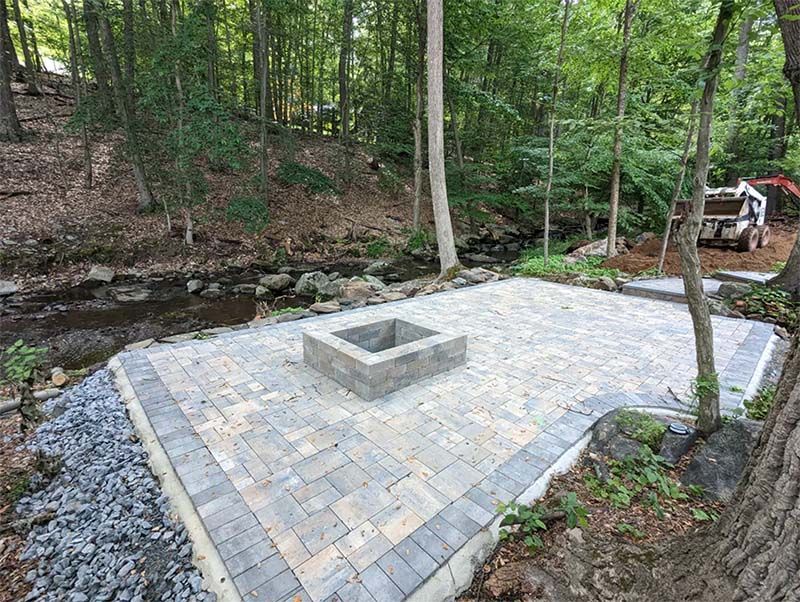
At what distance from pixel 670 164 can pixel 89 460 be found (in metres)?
11.6

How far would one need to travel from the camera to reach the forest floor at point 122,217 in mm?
8109

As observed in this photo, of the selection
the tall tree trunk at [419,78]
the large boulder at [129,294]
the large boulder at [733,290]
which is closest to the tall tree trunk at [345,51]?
the tall tree trunk at [419,78]

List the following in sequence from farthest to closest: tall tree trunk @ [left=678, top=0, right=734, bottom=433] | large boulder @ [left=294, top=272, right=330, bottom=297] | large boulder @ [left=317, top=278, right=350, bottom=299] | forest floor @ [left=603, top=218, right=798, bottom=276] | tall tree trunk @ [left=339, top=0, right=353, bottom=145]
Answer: tall tree trunk @ [left=339, top=0, right=353, bottom=145] → large boulder @ [left=294, top=272, right=330, bottom=297] → large boulder @ [left=317, top=278, right=350, bottom=299] → forest floor @ [left=603, top=218, right=798, bottom=276] → tall tree trunk @ [left=678, top=0, right=734, bottom=433]

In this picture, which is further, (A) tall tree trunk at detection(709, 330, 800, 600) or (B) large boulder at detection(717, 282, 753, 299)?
(B) large boulder at detection(717, 282, 753, 299)

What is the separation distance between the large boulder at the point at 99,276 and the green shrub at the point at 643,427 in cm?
924

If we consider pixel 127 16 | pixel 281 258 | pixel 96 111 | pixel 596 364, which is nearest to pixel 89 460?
pixel 596 364

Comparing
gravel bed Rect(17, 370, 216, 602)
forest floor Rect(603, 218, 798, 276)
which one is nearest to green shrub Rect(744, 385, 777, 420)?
gravel bed Rect(17, 370, 216, 602)

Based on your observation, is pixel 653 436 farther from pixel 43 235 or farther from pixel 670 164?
pixel 43 235

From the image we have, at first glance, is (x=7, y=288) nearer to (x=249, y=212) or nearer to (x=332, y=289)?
(x=249, y=212)

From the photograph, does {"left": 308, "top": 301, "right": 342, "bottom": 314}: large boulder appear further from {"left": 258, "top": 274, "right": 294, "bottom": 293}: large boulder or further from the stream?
{"left": 258, "top": 274, "right": 294, "bottom": 293}: large boulder

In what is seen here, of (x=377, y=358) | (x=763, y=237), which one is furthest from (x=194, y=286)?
(x=763, y=237)

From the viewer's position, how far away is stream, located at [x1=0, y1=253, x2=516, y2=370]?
16.9 feet

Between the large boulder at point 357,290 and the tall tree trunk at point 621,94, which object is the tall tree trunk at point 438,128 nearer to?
the large boulder at point 357,290

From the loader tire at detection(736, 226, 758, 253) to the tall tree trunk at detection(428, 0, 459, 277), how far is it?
634 centimetres
